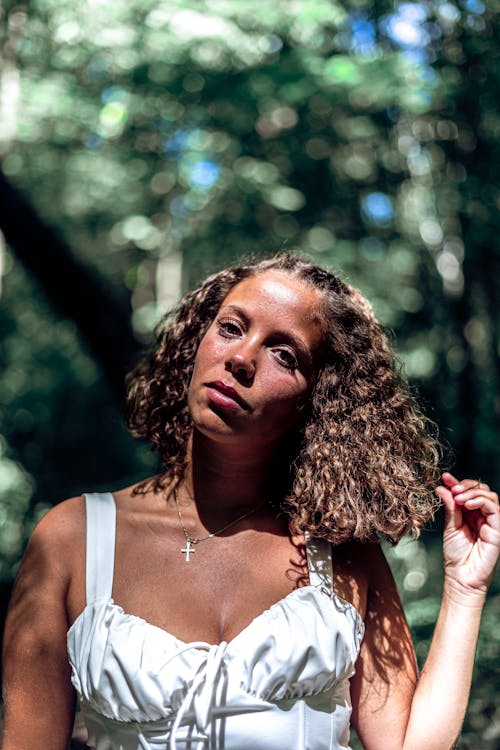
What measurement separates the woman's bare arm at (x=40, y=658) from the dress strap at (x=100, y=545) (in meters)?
0.06

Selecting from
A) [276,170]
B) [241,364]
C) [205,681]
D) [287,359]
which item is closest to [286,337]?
[287,359]

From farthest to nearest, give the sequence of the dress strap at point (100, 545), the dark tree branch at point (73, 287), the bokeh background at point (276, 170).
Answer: the bokeh background at point (276, 170), the dark tree branch at point (73, 287), the dress strap at point (100, 545)

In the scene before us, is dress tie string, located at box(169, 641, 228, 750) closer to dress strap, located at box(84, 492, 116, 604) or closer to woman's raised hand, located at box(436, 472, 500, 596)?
dress strap, located at box(84, 492, 116, 604)


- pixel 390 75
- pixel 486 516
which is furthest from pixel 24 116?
pixel 486 516

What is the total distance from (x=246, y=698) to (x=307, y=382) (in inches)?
33.4

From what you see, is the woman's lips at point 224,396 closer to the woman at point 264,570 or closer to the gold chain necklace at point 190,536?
the woman at point 264,570

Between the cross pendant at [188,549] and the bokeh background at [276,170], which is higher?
the bokeh background at [276,170]

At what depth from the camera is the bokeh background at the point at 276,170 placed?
4.32 meters

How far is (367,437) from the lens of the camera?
2.44m

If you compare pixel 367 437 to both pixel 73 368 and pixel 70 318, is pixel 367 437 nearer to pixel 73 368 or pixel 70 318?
pixel 70 318

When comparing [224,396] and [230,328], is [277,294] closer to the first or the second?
[230,328]

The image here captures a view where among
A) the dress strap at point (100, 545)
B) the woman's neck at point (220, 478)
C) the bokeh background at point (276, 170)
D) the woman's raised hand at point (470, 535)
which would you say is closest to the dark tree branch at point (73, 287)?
the bokeh background at point (276, 170)

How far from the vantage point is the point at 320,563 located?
2221mm

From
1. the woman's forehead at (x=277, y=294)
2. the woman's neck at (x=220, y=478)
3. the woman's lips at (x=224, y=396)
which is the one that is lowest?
the woman's neck at (x=220, y=478)
